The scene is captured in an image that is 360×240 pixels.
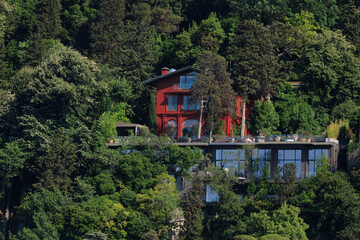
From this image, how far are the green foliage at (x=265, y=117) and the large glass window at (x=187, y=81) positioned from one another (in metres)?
6.11

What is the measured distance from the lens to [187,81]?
86.6 m

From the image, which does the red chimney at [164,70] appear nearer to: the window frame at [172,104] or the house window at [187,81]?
the house window at [187,81]

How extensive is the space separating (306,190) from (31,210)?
20.6 m


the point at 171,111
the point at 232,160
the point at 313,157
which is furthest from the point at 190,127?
the point at 313,157

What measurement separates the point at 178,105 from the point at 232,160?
10539mm

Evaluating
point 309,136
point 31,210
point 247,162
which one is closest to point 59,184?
point 31,210

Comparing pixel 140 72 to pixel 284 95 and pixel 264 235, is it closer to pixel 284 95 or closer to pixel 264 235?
pixel 284 95

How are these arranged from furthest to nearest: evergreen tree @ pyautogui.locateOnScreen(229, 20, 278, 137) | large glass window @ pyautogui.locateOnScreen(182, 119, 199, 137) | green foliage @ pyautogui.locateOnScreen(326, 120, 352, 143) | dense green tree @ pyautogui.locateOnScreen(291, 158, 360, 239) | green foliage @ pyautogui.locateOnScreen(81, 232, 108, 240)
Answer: large glass window @ pyautogui.locateOnScreen(182, 119, 199, 137), evergreen tree @ pyautogui.locateOnScreen(229, 20, 278, 137), green foliage @ pyautogui.locateOnScreen(326, 120, 352, 143), green foliage @ pyautogui.locateOnScreen(81, 232, 108, 240), dense green tree @ pyautogui.locateOnScreen(291, 158, 360, 239)

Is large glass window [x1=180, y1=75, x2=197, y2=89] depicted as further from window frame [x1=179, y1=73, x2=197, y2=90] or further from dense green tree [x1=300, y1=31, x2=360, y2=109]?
dense green tree [x1=300, y1=31, x2=360, y2=109]

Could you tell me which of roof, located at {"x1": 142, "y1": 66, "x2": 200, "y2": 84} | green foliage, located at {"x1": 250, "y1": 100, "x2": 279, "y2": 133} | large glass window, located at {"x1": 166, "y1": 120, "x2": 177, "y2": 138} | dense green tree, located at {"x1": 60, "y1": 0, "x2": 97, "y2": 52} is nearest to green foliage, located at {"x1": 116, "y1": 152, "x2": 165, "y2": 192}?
large glass window, located at {"x1": 166, "y1": 120, "x2": 177, "y2": 138}

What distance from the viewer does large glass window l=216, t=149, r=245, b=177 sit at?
76.9m

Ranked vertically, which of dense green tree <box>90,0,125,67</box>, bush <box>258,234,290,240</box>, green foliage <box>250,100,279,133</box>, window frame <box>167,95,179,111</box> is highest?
dense green tree <box>90,0,125,67</box>

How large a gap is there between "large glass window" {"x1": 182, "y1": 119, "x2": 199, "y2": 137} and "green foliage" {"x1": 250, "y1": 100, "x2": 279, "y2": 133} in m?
4.92

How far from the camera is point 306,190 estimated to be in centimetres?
7312
